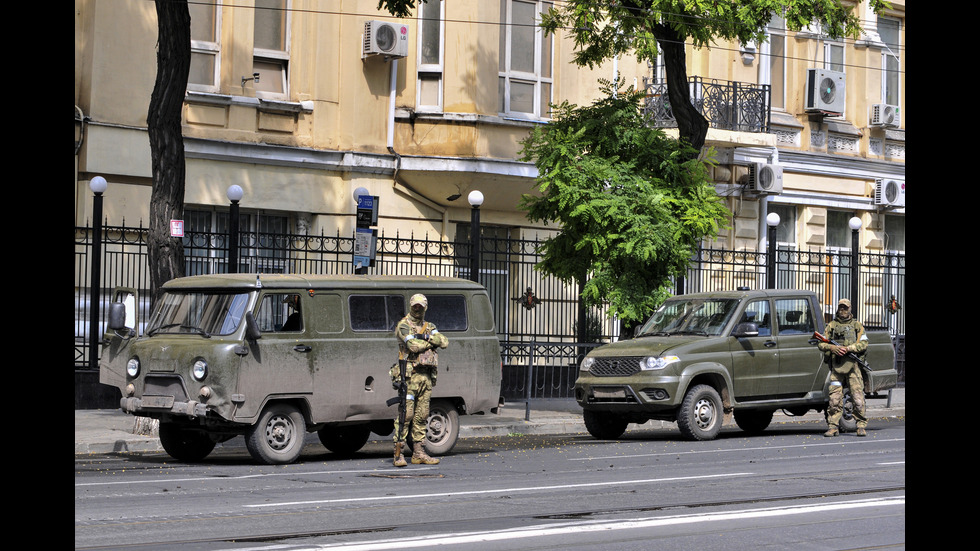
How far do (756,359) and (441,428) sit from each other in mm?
5249

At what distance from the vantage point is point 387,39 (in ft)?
73.5

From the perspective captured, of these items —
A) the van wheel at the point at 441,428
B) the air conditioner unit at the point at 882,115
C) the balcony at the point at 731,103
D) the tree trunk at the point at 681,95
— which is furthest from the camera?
the air conditioner unit at the point at 882,115

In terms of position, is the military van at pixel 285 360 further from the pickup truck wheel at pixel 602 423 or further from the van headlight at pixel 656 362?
the pickup truck wheel at pixel 602 423

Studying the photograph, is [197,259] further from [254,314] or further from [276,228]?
[254,314]

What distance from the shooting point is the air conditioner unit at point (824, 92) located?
29.0 meters

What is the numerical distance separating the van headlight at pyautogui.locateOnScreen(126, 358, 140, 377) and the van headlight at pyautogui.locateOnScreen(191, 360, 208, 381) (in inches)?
36.7

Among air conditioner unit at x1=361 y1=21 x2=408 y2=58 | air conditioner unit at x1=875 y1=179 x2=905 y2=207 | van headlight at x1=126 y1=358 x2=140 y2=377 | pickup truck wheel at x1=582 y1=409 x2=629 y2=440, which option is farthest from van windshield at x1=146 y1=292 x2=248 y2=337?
air conditioner unit at x1=875 y1=179 x2=905 y2=207

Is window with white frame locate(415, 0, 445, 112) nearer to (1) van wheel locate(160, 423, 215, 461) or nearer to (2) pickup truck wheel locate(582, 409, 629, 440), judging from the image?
(2) pickup truck wheel locate(582, 409, 629, 440)

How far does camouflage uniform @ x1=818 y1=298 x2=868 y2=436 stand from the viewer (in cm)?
1716

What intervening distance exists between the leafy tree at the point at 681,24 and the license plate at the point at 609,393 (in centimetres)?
506

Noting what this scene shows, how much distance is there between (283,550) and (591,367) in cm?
1028

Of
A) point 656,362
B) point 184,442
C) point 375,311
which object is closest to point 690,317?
point 656,362

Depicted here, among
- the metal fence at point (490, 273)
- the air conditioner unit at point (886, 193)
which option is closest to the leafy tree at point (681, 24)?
the metal fence at point (490, 273)

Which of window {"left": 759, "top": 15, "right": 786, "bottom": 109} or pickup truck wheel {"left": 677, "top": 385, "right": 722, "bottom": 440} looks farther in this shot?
window {"left": 759, "top": 15, "right": 786, "bottom": 109}
